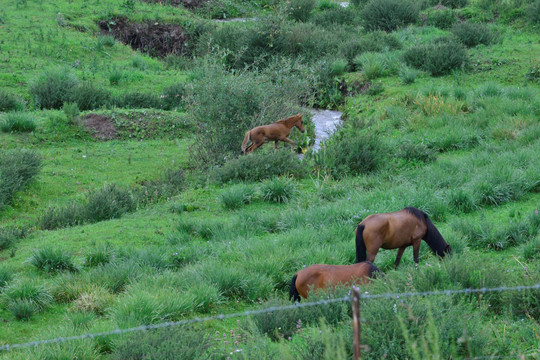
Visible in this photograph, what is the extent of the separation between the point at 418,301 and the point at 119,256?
503 cm

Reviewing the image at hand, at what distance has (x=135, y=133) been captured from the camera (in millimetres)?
17641

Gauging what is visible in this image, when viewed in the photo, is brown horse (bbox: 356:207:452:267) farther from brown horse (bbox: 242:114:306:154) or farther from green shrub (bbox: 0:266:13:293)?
brown horse (bbox: 242:114:306:154)

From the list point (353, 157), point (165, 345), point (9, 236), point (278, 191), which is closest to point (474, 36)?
point (353, 157)

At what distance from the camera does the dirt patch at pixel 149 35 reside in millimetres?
27438

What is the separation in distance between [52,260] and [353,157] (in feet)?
21.2

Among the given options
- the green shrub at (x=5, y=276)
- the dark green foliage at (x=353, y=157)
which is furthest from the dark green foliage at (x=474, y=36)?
the green shrub at (x=5, y=276)

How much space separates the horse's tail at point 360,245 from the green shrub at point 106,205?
235 inches

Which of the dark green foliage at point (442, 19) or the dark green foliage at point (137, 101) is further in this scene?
the dark green foliage at point (442, 19)

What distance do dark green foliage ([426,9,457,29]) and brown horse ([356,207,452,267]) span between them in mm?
20349

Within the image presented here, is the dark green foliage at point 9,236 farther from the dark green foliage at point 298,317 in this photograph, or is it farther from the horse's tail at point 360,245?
the horse's tail at point 360,245

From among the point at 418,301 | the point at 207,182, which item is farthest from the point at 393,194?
the point at 418,301

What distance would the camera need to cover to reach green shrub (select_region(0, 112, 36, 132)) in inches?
642

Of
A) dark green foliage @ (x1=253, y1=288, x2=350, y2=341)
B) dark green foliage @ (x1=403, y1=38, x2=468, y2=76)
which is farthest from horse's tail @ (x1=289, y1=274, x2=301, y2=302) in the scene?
dark green foliage @ (x1=403, y1=38, x2=468, y2=76)

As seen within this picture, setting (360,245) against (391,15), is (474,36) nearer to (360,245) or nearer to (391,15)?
(391,15)
